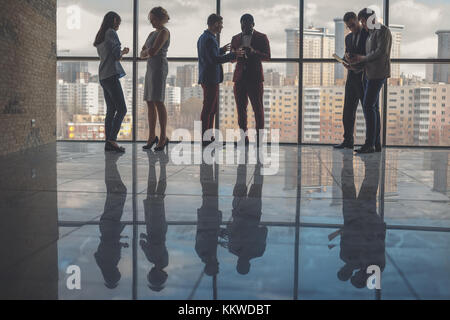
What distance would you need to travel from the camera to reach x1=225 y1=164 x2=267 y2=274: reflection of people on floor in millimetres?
1448

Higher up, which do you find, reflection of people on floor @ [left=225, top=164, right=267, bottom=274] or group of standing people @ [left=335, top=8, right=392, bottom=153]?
group of standing people @ [left=335, top=8, right=392, bottom=153]

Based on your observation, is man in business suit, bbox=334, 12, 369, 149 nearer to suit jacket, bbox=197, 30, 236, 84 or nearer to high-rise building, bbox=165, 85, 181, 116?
suit jacket, bbox=197, 30, 236, 84

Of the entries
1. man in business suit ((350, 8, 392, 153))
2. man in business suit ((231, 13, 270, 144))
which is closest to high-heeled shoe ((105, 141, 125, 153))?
man in business suit ((231, 13, 270, 144))

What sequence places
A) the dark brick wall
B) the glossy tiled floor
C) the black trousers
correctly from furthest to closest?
the black trousers < the dark brick wall < the glossy tiled floor

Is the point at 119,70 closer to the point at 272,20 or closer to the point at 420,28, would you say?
the point at 272,20

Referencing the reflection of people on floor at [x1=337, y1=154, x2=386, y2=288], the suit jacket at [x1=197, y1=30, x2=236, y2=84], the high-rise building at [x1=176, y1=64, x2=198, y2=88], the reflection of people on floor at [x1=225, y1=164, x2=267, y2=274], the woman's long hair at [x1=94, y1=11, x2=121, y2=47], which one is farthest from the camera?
the high-rise building at [x1=176, y1=64, x2=198, y2=88]

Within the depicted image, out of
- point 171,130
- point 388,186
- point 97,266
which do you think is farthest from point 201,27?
point 97,266

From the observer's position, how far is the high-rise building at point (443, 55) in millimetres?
7004

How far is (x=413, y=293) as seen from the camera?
115 cm

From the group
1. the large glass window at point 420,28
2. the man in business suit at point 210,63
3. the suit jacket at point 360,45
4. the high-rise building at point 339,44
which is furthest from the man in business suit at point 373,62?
the large glass window at point 420,28

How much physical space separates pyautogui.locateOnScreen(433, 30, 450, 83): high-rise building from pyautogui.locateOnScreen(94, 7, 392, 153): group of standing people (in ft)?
6.33

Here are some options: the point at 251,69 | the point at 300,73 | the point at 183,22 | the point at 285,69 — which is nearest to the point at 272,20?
the point at 285,69

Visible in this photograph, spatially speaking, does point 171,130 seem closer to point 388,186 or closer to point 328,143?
point 328,143

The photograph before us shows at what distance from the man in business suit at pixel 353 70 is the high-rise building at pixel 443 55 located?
6.58 feet
